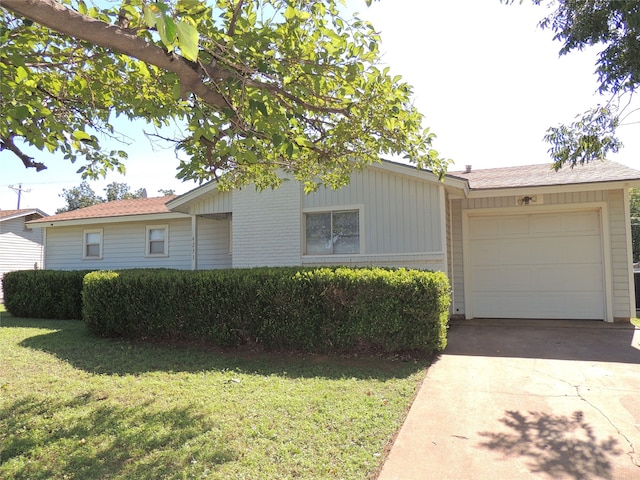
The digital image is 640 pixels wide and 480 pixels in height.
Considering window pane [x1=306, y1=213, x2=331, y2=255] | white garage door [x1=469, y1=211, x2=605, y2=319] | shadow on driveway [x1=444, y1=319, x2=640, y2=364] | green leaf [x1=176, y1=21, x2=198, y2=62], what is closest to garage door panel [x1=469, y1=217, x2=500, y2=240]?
white garage door [x1=469, y1=211, x2=605, y2=319]

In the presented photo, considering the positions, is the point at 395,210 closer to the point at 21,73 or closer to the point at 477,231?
the point at 477,231

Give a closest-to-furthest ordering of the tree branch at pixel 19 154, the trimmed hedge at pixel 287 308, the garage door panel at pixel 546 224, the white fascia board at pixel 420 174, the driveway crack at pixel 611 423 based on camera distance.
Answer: the driveway crack at pixel 611 423, the tree branch at pixel 19 154, the trimmed hedge at pixel 287 308, the white fascia board at pixel 420 174, the garage door panel at pixel 546 224

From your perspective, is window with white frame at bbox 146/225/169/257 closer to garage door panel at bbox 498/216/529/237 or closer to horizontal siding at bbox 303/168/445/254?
horizontal siding at bbox 303/168/445/254

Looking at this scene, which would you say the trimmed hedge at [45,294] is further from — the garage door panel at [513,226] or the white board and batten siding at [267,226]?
the garage door panel at [513,226]

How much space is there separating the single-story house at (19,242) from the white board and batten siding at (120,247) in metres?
4.75

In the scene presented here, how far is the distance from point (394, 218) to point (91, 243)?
11.7 m

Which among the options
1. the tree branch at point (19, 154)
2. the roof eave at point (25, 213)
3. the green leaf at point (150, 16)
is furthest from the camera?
the roof eave at point (25, 213)

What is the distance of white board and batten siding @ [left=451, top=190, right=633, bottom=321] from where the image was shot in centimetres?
872

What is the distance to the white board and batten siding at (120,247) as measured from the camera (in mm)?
13633

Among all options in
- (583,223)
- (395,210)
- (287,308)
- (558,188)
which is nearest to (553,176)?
(558,188)

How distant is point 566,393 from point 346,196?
6.21m

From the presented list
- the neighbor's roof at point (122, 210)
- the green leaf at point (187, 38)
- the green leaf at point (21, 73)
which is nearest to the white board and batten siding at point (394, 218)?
the green leaf at point (21, 73)

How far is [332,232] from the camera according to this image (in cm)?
1001

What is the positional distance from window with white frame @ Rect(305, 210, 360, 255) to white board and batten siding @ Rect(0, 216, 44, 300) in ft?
54.1
